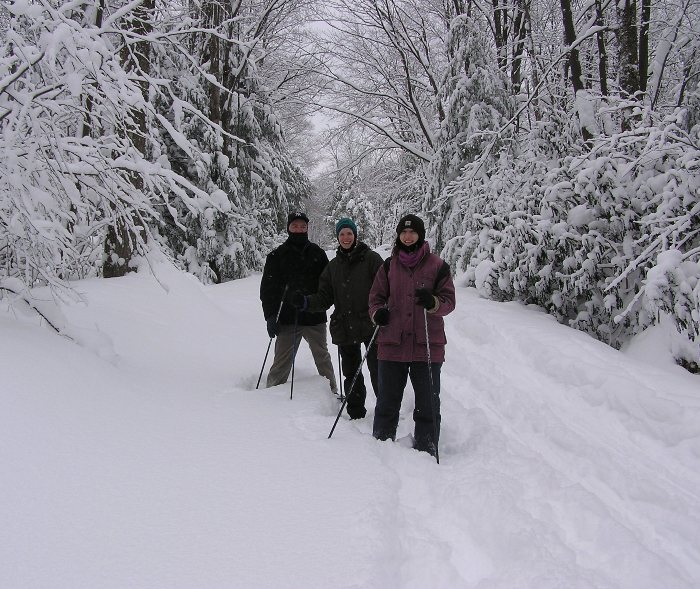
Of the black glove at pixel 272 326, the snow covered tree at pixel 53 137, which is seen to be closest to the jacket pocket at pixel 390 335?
the black glove at pixel 272 326

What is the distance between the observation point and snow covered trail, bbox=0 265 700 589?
2070mm

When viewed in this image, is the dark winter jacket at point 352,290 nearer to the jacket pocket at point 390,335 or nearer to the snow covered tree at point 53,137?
the jacket pocket at point 390,335

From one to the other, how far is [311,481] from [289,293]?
8.19ft

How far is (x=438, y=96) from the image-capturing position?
1250cm

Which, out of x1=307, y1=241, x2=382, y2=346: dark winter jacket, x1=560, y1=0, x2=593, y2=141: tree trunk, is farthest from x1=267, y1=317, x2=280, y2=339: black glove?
x1=560, y1=0, x2=593, y2=141: tree trunk

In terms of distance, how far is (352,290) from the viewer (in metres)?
4.52

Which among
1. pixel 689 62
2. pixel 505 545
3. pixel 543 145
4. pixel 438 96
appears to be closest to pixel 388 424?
pixel 505 545

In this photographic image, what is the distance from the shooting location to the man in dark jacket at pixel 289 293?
16.9ft

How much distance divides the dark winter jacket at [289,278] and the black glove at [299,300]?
0.28m

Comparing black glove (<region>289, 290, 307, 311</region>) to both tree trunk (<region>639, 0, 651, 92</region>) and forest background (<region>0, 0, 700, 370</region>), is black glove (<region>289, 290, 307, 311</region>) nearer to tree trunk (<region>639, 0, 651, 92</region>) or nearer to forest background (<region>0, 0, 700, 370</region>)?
forest background (<region>0, 0, 700, 370</region>)

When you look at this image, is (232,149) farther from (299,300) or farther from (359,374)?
(359,374)

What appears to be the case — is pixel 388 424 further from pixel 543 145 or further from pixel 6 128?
pixel 543 145

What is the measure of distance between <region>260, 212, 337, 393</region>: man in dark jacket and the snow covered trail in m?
0.35

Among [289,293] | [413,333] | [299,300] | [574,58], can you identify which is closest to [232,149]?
[574,58]
